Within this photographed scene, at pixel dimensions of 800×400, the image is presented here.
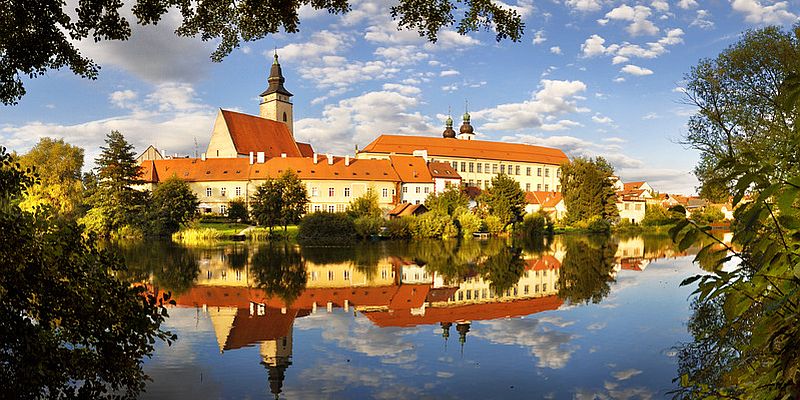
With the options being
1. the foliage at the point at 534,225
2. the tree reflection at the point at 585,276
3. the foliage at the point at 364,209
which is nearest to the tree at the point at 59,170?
the foliage at the point at 364,209

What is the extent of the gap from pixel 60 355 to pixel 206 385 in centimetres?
370

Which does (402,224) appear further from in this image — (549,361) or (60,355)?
(60,355)

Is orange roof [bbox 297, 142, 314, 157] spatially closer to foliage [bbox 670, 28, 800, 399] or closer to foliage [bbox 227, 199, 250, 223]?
foliage [bbox 227, 199, 250, 223]

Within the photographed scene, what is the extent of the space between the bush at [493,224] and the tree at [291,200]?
15308 mm

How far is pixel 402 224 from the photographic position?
122 feet

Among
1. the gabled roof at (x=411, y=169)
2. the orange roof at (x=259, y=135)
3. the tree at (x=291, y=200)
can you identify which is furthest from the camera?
the orange roof at (x=259, y=135)

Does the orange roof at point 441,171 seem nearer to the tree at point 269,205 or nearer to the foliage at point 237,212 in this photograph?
the foliage at point 237,212

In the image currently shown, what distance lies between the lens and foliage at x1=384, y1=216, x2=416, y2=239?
122 feet

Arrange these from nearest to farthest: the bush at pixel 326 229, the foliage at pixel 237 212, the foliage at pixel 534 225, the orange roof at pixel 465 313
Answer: the orange roof at pixel 465 313 → the bush at pixel 326 229 → the foliage at pixel 237 212 → the foliage at pixel 534 225

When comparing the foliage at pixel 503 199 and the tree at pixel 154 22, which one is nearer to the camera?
the tree at pixel 154 22

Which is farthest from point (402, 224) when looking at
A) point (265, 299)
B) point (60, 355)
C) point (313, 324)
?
point (60, 355)

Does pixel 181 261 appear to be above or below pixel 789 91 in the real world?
below

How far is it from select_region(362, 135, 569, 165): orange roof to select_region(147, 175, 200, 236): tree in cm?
3334

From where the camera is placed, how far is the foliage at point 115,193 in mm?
36384
